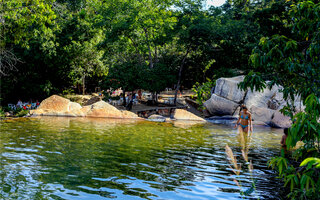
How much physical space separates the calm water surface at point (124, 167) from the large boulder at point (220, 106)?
10.4 m

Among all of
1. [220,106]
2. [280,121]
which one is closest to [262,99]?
[280,121]

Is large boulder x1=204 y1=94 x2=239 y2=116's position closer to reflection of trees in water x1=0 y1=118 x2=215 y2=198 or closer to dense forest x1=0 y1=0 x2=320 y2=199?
dense forest x1=0 y1=0 x2=320 y2=199

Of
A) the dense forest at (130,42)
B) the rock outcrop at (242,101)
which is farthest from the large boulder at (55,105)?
the rock outcrop at (242,101)

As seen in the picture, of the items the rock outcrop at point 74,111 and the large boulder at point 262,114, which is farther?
the rock outcrop at point 74,111

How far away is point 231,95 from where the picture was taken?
26656mm

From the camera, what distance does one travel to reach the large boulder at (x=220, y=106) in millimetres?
26375

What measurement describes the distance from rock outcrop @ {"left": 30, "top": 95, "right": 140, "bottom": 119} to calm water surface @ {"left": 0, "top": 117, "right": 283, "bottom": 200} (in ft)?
32.2

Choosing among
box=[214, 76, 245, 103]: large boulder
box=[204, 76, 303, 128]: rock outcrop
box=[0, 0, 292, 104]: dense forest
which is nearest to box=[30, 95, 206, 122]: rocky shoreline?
box=[204, 76, 303, 128]: rock outcrop

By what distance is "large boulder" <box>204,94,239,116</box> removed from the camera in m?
26.4

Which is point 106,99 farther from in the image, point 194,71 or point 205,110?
point 194,71

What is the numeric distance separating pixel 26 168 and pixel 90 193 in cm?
290

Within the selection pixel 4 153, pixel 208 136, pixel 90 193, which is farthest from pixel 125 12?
pixel 90 193

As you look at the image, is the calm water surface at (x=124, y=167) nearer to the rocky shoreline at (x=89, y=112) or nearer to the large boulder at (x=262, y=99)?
the rocky shoreline at (x=89, y=112)

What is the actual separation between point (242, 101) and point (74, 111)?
13542 mm
